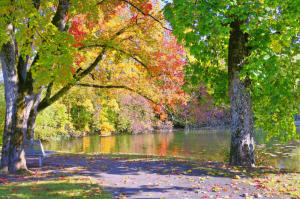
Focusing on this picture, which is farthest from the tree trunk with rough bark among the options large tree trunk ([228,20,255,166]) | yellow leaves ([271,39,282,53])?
yellow leaves ([271,39,282,53])

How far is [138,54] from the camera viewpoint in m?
12.6

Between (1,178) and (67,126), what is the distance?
27976 millimetres

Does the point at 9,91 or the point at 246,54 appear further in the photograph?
the point at 246,54

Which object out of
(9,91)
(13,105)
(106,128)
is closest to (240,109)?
(13,105)

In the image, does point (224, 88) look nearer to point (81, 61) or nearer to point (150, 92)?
point (150, 92)

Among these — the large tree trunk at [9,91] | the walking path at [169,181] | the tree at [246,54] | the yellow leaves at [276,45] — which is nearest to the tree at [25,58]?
the large tree trunk at [9,91]

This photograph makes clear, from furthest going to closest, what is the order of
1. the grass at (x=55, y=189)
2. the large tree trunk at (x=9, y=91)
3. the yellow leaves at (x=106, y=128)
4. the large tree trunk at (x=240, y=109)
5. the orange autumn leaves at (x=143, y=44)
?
1. the yellow leaves at (x=106, y=128)
2. the orange autumn leaves at (x=143, y=44)
3. the large tree trunk at (x=240, y=109)
4. the large tree trunk at (x=9, y=91)
5. the grass at (x=55, y=189)

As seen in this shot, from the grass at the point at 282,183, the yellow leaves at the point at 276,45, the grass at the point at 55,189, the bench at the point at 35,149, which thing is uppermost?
the yellow leaves at the point at 276,45

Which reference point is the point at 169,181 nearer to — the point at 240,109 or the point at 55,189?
the point at 55,189

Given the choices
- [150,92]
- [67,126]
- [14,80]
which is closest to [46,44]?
[14,80]

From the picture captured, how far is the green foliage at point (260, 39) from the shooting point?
21.2ft

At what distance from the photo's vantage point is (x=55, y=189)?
218 inches

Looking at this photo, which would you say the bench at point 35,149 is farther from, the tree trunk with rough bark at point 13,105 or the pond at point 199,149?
the pond at point 199,149

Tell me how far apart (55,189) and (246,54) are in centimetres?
686
